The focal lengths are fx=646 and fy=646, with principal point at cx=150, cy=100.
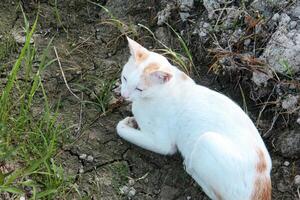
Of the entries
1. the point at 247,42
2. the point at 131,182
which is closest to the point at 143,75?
the point at 131,182

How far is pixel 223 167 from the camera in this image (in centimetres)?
307

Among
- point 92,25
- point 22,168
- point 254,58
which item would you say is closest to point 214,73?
point 254,58

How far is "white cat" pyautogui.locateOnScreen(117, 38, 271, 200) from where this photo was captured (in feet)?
10.1

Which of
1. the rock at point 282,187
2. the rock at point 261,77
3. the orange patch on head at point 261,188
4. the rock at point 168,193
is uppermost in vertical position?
the rock at point 261,77

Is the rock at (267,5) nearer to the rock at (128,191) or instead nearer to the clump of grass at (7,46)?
the rock at (128,191)

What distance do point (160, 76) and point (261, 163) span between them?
66 cm

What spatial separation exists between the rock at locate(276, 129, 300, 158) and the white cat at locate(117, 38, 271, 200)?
32cm

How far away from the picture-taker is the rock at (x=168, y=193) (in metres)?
3.37

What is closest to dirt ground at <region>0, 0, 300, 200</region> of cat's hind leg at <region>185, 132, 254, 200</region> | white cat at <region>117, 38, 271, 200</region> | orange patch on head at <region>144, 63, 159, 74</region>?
white cat at <region>117, 38, 271, 200</region>

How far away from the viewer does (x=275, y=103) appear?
11.6 ft

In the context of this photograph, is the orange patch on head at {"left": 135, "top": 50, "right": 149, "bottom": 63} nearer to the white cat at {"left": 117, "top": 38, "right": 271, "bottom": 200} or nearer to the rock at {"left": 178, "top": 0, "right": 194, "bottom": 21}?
the white cat at {"left": 117, "top": 38, "right": 271, "bottom": 200}

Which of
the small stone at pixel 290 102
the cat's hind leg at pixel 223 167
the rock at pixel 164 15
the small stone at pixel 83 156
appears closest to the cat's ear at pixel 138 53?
the cat's hind leg at pixel 223 167

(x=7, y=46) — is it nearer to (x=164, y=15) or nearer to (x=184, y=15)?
(x=164, y=15)

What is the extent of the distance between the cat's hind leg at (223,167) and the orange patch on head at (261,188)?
0.08ft
